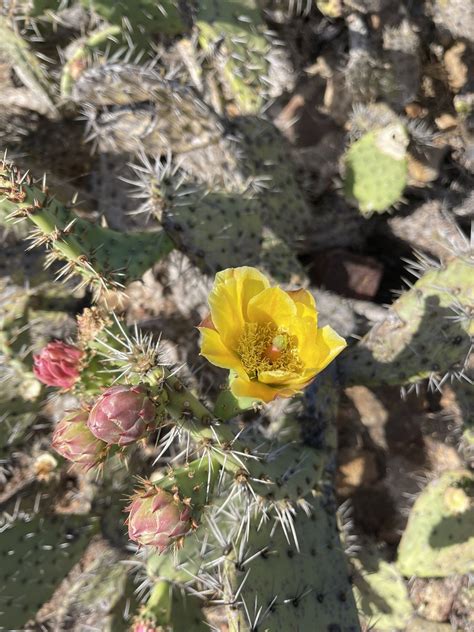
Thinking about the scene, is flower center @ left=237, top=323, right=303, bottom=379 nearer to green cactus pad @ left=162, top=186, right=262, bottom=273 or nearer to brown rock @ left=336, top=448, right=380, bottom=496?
green cactus pad @ left=162, top=186, right=262, bottom=273

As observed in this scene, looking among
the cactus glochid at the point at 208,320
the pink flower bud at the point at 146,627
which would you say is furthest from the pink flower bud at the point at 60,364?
the pink flower bud at the point at 146,627

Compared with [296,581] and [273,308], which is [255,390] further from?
[296,581]

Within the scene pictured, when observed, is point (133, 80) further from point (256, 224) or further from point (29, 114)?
point (29, 114)

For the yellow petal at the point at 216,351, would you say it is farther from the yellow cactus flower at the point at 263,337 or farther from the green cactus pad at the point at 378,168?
the green cactus pad at the point at 378,168

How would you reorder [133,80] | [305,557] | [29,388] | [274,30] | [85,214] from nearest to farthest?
[305,557], [133,80], [29,388], [85,214], [274,30]

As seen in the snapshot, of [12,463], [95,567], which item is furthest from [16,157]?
[95,567]

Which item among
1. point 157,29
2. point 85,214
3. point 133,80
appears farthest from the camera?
point 85,214

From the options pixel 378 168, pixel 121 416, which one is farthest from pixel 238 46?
pixel 121 416
